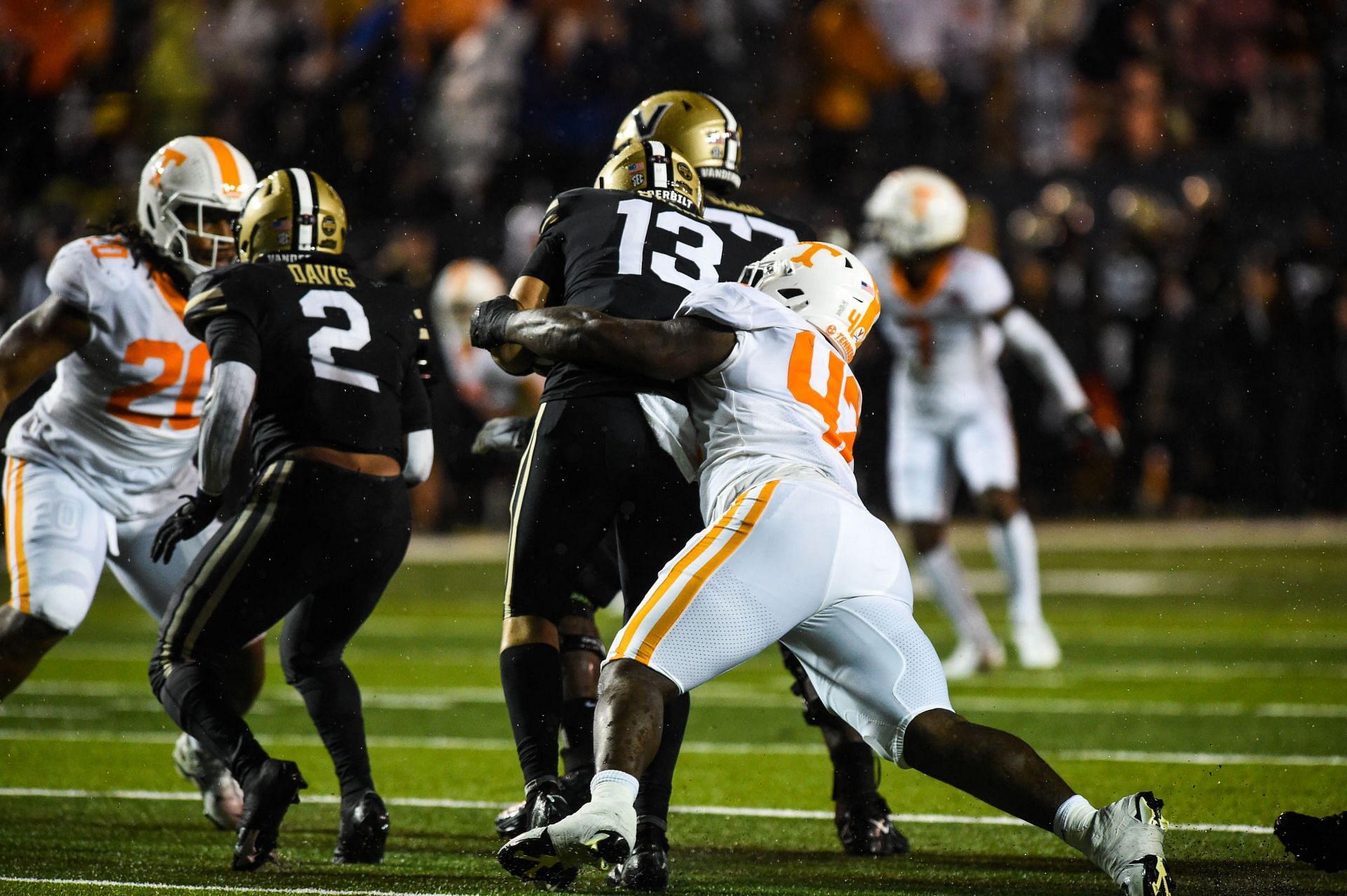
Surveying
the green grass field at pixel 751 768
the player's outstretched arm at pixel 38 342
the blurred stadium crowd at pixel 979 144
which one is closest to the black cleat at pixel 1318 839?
the green grass field at pixel 751 768

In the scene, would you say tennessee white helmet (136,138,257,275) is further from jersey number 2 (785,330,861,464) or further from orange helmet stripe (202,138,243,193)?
jersey number 2 (785,330,861,464)

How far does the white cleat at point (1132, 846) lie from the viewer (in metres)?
3.01

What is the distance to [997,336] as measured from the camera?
844cm

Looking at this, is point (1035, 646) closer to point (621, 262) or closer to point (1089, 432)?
point (1089, 432)

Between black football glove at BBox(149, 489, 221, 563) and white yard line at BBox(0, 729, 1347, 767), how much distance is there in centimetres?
188

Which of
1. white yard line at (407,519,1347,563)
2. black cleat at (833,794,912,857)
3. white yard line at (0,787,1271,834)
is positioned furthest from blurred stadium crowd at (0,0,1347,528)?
black cleat at (833,794,912,857)

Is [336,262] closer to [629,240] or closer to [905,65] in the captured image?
[629,240]

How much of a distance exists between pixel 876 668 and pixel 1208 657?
555 cm

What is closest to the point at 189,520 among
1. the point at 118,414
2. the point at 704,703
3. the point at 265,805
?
the point at 118,414

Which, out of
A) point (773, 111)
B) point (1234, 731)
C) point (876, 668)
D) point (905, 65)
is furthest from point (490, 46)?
point (876, 668)

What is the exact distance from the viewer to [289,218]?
13.7 ft

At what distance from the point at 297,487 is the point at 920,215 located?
4.81 metres

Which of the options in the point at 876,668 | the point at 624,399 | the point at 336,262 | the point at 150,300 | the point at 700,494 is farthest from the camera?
the point at 150,300

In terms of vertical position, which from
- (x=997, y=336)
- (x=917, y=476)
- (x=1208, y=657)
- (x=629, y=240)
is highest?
(x=629, y=240)
